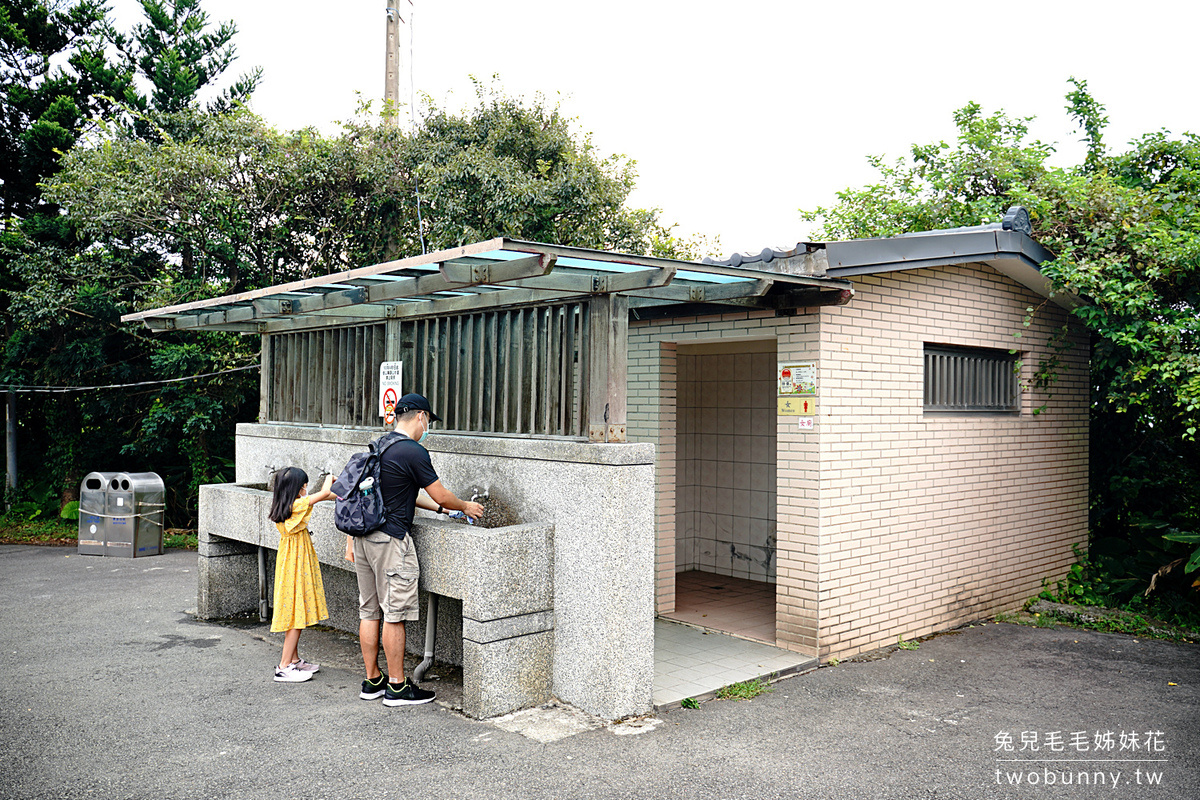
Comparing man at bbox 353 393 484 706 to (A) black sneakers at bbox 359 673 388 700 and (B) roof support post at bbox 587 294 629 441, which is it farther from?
(B) roof support post at bbox 587 294 629 441

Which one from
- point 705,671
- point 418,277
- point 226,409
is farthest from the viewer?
point 226,409

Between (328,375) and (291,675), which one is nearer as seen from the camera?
(291,675)

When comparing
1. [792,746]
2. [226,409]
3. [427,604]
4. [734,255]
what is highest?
[734,255]

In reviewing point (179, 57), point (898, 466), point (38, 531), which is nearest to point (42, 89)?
point (179, 57)

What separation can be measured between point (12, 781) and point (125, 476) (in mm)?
8753

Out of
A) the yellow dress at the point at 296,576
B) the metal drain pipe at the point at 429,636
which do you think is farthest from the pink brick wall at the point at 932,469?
the yellow dress at the point at 296,576

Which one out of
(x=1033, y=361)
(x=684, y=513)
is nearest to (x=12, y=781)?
(x=684, y=513)

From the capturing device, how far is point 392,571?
534 cm

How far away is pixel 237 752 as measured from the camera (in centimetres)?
473

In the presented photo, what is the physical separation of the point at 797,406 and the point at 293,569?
3.89m

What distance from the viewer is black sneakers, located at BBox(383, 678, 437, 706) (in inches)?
217

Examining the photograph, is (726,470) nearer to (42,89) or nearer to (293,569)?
(293,569)

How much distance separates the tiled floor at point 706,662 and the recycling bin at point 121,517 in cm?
827

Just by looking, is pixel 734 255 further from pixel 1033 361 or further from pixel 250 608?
pixel 250 608
